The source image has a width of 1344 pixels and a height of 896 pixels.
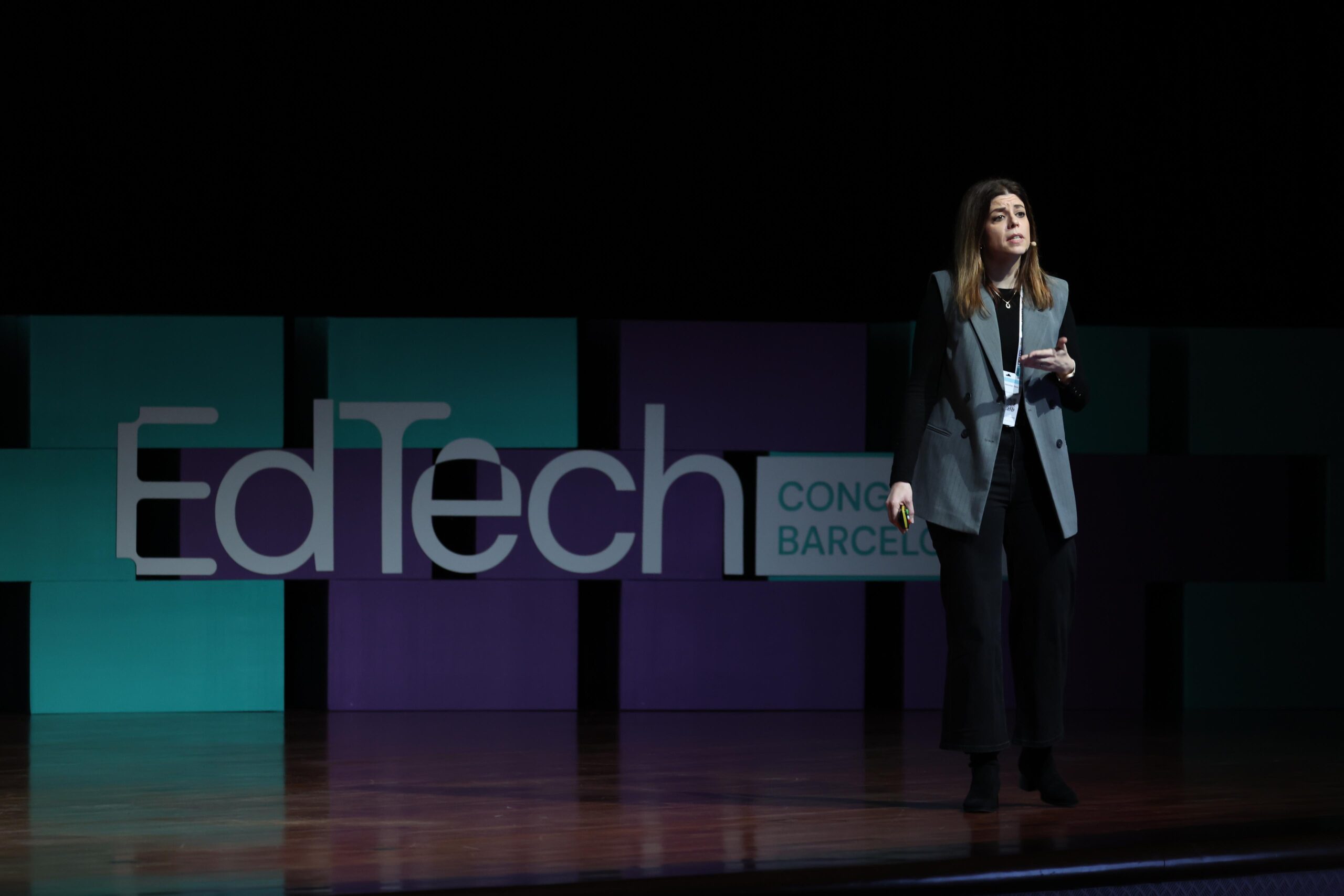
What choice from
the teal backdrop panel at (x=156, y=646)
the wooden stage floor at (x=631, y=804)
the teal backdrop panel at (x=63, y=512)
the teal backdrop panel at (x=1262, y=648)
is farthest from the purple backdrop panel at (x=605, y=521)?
the teal backdrop panel at (x=1262, y=648)

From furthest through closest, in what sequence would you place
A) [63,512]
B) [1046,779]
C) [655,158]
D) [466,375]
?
[655,158]
[466,375]
[63,512]
[1046,779]

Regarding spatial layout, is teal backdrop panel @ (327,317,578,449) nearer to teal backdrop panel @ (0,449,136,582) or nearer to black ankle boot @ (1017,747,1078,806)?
teal backdrop panel @ (0,449,136,582)

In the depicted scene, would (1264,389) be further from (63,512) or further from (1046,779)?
(63,512)

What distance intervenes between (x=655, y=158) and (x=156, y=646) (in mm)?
2136

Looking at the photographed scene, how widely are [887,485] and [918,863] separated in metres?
2.19

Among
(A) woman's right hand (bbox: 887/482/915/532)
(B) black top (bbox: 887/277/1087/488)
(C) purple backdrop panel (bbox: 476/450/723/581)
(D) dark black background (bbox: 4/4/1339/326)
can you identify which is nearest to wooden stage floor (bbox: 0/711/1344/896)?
(C) purple backdrop panel (bbox: 476/450/723/581)

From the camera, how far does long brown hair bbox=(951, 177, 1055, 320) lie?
2623 mm

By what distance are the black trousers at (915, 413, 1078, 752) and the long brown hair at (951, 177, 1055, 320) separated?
230mm

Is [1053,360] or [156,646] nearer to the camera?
[1053,360]

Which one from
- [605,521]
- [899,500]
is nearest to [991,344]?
[899,500]

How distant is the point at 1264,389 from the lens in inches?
171

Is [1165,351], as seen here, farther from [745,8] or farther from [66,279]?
[66,279]

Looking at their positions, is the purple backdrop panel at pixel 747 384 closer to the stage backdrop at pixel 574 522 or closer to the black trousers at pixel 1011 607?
the stage backdrop at pixel 574 522

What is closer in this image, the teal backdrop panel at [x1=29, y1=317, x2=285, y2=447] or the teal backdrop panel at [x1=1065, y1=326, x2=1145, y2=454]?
the teal backdrop panel at [x1=29, y1=317, x2=285, y2=447]
